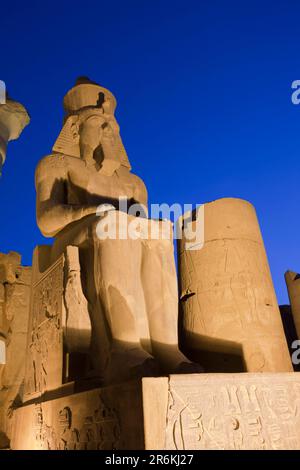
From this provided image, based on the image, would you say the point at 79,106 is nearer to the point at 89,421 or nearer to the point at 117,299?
the point at 117,299

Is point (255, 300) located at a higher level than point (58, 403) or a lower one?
higher

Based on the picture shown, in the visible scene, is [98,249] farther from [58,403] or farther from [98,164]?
[98,164]

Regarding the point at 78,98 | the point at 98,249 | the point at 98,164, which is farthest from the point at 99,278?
the point at 78,98

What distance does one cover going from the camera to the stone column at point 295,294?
521cm

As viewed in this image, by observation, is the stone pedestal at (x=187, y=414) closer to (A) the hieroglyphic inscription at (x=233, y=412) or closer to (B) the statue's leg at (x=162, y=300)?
(A) the hieroglyphic inscription at (x=233, y=412)

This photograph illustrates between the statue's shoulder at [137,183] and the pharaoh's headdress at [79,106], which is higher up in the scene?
the pharaoh's headdress at [79,106]

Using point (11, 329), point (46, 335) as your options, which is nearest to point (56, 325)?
point (46, 335)

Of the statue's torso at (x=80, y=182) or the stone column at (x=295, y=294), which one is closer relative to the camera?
the statue's torso at (x=80, y=182)

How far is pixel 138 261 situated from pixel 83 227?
511 mm

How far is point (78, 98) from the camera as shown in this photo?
4.51 meters

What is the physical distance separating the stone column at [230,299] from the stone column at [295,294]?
877 millimetres

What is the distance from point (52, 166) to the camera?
12.7 ft

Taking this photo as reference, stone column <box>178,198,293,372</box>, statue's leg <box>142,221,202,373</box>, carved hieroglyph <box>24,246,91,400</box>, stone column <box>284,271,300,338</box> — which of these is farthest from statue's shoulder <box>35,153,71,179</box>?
stone column <box>284,271,300,338</box>

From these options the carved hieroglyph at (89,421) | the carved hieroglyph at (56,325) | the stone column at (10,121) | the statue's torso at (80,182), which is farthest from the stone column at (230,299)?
the stone column at (10,121)
